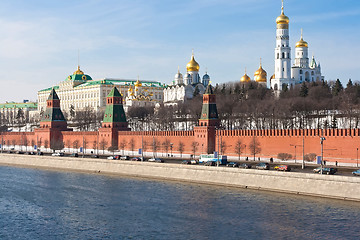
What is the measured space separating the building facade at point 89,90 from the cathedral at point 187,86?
17.9ft

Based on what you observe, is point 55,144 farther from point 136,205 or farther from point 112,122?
point 136,205

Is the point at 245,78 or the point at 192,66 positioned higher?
the point at 192,66

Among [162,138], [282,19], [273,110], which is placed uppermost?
[282,19]

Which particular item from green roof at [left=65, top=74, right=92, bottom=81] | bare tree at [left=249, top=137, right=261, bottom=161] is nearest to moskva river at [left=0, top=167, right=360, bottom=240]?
bare tree at [left=249, top=137, right=261, bottom=161]

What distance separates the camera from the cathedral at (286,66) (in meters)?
68.3

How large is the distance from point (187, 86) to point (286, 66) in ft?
48.3

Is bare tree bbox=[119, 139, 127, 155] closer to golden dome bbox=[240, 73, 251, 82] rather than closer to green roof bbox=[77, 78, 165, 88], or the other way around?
golden dome bbox=[240, 73, 251, 82]

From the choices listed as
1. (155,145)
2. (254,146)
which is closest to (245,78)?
(155,145)

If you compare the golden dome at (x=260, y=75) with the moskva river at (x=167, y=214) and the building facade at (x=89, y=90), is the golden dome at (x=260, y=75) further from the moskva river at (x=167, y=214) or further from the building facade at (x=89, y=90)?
the moskva river at (x=167, y=214)

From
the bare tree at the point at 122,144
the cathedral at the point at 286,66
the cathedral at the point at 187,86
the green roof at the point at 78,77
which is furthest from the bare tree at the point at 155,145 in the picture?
the green roof at the point at 78,77

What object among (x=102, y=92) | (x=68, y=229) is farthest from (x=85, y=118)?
(x=68, y=229)

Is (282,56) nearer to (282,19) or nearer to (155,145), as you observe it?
(282,19)

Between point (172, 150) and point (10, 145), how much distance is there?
23.2 m

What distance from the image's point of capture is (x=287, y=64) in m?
70.2
